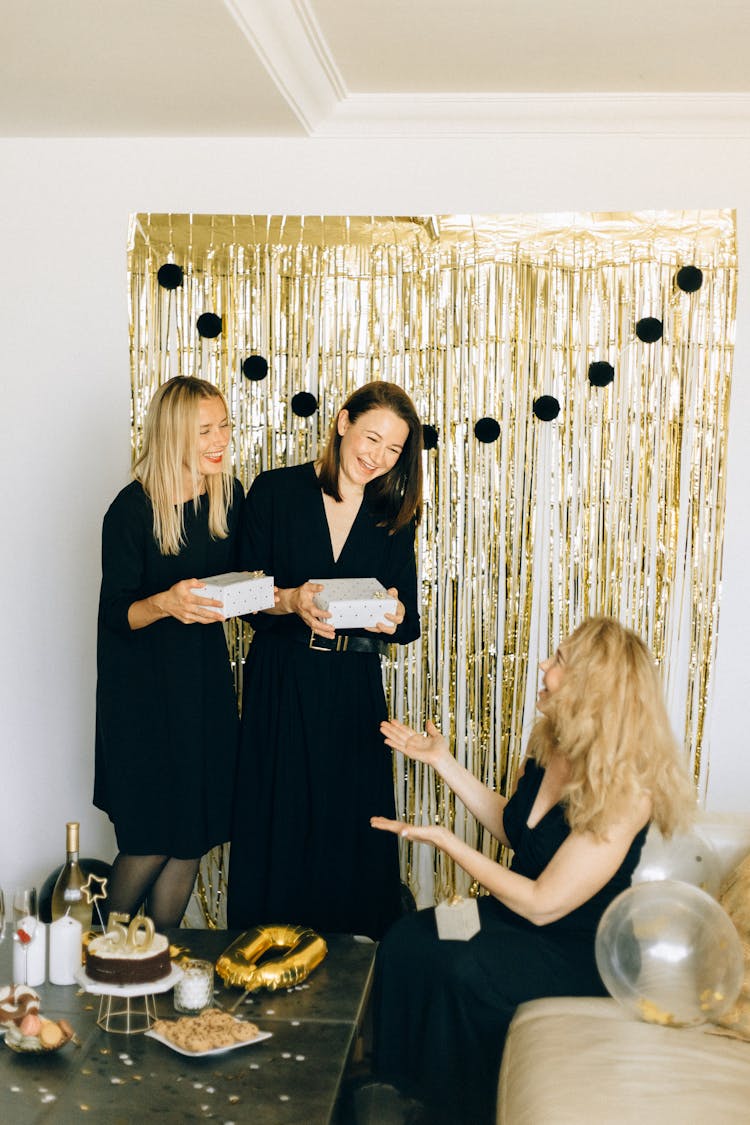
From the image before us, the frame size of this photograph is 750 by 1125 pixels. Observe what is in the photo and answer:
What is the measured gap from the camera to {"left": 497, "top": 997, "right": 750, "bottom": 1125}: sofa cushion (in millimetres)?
1720

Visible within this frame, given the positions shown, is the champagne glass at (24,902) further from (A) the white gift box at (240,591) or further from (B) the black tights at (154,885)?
(A) the white gift box at (240,591)

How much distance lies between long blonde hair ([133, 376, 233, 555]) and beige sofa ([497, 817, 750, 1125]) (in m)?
1.26

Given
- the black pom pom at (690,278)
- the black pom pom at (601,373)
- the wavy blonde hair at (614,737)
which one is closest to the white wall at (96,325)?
the black pom pom at (690,278)

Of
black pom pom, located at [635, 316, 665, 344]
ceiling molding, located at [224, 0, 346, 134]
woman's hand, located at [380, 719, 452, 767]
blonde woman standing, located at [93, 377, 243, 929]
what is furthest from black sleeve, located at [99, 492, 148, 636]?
black pom pom, located at [635, 316, 665, 344]

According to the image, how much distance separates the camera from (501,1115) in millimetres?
1846

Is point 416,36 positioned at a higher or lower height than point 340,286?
higher

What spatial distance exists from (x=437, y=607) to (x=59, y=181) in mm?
1627

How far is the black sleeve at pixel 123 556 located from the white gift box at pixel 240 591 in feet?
0.54

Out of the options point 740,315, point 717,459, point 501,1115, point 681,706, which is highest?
point 740,315

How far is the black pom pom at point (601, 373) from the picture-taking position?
10.5ft

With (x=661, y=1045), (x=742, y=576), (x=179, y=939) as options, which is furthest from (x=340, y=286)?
(x=661, y=1045)

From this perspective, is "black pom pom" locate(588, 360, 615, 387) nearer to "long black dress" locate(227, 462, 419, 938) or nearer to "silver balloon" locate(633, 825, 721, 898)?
"long black dress" locate(227, 462, 419, 938)

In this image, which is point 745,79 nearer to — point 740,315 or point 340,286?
point 740,315

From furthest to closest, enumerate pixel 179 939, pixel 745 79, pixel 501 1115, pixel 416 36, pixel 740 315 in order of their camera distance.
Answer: pixel 740 315 < pixel 745 79 < pixel 416 36 < pixel 179 939 < pixel 501 1115
